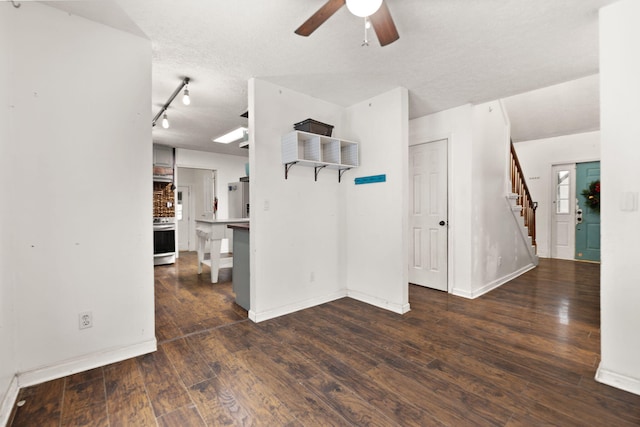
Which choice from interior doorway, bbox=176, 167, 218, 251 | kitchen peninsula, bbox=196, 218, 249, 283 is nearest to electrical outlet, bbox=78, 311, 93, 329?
kitchen peninsula, bbox=196, 218, 249, 283

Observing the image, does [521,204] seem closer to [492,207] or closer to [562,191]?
[562,191]

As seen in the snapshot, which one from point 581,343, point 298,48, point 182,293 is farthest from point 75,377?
point 581,343

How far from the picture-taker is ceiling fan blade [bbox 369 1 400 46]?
5.34ft

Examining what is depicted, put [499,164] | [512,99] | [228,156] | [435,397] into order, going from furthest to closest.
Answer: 1. [228,156]
2. [512,99]
3. [499,164]
4. [435,397]

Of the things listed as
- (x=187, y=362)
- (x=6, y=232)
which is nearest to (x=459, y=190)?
(x=187, y=362)

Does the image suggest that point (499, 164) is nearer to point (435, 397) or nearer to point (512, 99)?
point (512, 99)

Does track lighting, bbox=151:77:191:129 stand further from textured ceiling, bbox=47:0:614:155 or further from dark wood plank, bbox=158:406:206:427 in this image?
dark wood plank, bbox=158:406:206:427

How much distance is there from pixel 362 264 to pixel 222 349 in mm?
1873

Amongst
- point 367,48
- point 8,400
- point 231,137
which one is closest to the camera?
point 8,400

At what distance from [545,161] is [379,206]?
5.23 m

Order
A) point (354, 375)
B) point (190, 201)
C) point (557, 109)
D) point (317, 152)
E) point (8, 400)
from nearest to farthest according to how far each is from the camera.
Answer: point (8, 400) → point (354, 375) → point (317, 152) → point (557, 109) → point (190, 201)

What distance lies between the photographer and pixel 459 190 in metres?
3.82

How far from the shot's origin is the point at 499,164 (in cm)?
439

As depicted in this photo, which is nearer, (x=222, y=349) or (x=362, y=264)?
(x=222, y=349)
